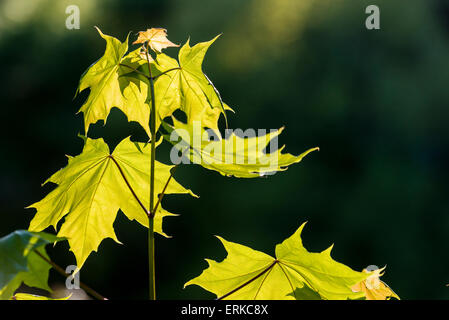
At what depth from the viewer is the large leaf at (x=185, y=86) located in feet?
1.86

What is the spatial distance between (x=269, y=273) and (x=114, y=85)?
297 millimetres

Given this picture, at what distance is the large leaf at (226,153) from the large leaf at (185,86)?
3.3 inches

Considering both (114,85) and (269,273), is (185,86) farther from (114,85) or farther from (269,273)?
(269,273)

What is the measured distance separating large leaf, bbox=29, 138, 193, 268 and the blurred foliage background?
3067 millimetres

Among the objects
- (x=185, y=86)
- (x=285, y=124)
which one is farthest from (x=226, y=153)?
(x=285, y=124)

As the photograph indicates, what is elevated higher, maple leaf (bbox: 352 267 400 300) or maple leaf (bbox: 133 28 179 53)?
maple leaf (bbox: 133 28 179 53)

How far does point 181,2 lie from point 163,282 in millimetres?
2592

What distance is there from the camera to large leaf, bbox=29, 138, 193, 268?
550mm

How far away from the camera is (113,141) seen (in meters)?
4.12

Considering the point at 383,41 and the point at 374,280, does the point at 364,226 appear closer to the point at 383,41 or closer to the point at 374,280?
the point at 383,41

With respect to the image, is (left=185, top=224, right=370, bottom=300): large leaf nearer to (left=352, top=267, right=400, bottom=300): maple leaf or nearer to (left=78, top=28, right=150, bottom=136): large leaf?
(left=352, top=267, right=400, bottom=300): maple leaf

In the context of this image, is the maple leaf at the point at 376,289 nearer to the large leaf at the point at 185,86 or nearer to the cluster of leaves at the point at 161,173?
the cluster of leaves at the point at 161,173

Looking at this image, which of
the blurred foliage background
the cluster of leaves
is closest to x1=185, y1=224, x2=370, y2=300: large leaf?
the cluster of leaves

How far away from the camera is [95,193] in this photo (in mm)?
590
